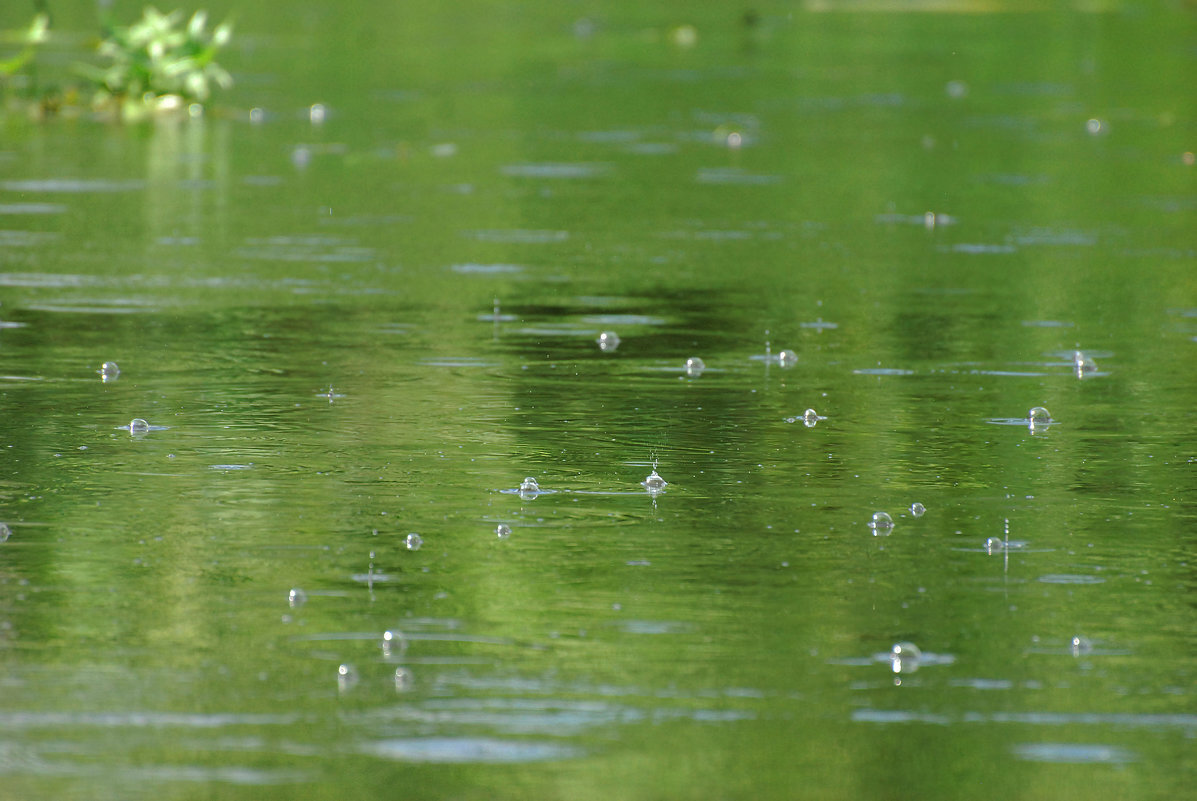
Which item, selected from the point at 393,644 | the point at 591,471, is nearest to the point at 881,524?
the point at 591,471

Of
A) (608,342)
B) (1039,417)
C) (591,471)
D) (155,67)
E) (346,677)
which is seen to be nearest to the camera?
(346,677)

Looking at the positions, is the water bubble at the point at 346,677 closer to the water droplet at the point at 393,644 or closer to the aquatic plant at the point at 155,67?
the water droplet at the point at 393,644

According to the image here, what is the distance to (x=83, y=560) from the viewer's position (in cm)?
773

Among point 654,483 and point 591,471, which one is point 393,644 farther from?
point 591,471

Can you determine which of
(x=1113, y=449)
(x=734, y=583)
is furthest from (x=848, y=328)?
(x=734, y=583)

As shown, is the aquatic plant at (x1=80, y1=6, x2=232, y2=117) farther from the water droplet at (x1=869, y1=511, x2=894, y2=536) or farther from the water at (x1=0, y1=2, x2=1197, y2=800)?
the water droplet at (x1=869, y1=511, x2=894, y2=536)

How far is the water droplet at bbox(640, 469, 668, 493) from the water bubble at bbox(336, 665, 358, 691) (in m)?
2.68

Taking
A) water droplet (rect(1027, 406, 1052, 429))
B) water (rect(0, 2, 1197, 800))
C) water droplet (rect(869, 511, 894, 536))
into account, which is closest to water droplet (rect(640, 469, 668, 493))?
water (rect(0, 2, 1197, 800))

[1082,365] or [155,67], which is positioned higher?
[155,67]

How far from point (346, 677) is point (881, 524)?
264cm

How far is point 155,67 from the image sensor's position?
24781 mm

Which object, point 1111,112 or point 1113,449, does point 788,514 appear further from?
point 1111,112

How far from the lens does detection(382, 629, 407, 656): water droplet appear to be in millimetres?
6672

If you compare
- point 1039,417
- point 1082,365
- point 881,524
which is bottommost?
point 881,524
